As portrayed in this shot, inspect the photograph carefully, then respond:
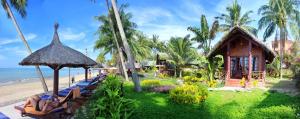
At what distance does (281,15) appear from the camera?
29875 millimetres

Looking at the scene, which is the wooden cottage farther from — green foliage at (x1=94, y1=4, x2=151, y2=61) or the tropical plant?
green foliage at (x1=94, y1=4, x2=151, y2=61)

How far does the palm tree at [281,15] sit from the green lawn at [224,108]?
69.5 feet

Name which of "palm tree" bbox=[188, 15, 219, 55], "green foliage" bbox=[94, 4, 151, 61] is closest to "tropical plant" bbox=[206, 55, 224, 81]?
"palm tree" bbox=[188, 15, 219, 55]

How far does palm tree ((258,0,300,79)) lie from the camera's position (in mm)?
29719

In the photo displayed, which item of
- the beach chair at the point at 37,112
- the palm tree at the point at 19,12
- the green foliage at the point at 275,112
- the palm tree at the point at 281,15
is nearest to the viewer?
the beach chair at the point at 37,112

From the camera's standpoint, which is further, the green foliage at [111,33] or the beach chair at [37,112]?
the green foliage at [111,33]

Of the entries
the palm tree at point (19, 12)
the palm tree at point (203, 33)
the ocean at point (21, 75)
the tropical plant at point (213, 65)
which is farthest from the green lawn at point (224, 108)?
the ocean at point (21, 75)

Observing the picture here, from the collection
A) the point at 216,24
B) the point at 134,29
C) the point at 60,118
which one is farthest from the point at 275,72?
the point at 60,118

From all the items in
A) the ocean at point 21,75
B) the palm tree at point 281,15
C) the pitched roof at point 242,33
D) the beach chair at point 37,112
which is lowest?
the ocean at point 21,75

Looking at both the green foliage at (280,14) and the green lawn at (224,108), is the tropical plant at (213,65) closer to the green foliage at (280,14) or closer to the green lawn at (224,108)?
the green lawn at (224,108)

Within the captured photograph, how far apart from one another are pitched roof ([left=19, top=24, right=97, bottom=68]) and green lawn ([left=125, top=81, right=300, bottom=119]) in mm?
2921

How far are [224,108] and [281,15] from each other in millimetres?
23730

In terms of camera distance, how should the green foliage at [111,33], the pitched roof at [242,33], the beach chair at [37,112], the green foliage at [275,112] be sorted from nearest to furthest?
the beach chair at [37,112] < the green foliage at [275,112] < the pitched roof at [242,33] < the green foliage at [111,33]

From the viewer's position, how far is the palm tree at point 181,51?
89.2 feet
